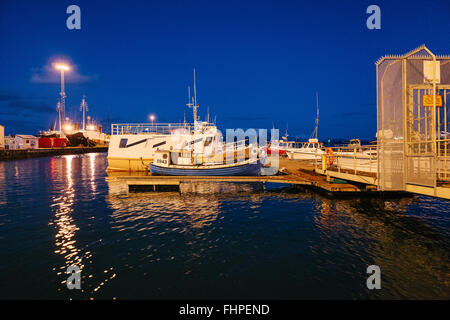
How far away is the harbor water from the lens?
23.0 ft

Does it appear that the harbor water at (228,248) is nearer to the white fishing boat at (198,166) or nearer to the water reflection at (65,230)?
the water reflection at (65,230)

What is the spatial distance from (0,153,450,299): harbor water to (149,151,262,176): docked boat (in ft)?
14.1

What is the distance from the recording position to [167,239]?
34.2 ft

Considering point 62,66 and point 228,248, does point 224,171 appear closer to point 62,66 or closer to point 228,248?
point 228,248

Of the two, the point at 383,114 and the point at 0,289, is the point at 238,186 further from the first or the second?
the point at 0,289

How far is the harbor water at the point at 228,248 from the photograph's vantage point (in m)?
7.00

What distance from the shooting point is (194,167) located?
20984mm

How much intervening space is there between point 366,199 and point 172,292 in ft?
49.6

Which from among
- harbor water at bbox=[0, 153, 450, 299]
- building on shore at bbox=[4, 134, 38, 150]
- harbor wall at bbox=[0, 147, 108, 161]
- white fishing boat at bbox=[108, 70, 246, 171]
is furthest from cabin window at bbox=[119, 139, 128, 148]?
building on shore at bbox=[4, 134, 38, 150]

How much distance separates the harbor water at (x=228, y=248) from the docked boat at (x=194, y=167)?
14.1ft

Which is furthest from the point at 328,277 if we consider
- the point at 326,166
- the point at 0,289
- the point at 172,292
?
the point at 326,166

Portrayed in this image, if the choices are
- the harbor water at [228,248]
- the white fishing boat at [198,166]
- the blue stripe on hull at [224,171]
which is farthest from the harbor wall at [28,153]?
the blue stripe on hull at [224,171]

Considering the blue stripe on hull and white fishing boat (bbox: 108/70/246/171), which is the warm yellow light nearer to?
white fishing boat (bbox: 108/70/246/171)

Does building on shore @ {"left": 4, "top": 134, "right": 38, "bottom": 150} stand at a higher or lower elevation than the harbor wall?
higher
